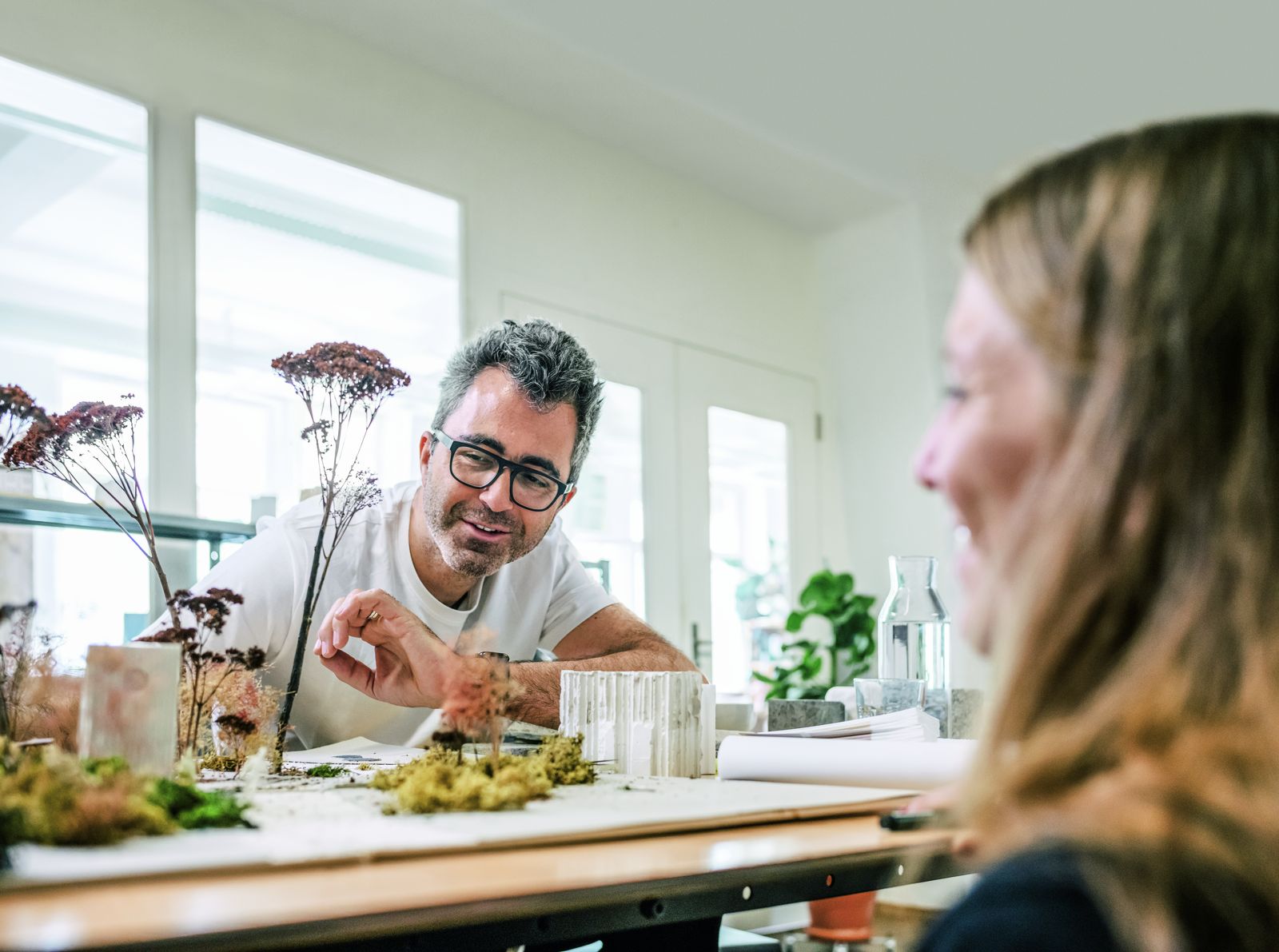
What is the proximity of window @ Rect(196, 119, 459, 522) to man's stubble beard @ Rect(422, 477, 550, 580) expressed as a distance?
120 cm

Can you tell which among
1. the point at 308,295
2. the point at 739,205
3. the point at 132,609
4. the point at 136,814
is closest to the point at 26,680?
the point at 136,814

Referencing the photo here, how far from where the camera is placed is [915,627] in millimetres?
1512

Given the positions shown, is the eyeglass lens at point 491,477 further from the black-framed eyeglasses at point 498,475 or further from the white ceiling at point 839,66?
the white ceiling at point 839,66

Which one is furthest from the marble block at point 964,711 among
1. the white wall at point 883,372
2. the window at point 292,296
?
the white wall at point 883,372

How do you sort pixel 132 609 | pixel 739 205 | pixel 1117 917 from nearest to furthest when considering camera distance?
pixel 1117 917, pixel 132 609, pixel 739 205

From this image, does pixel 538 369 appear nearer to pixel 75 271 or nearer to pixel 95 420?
pixel 95 420

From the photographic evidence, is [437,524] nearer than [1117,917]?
No

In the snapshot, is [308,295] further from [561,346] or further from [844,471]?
[844,471]

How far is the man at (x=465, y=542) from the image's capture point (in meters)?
1.78

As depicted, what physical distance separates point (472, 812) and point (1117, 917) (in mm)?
579

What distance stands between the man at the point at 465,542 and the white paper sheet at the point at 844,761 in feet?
1.61

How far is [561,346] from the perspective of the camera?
191cm

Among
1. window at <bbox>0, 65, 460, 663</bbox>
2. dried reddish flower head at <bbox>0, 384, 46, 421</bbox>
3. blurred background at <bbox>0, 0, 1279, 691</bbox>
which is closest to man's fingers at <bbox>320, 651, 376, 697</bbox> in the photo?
dried reddish flower head at <bbox>0, 384, 46, 421</bbox>

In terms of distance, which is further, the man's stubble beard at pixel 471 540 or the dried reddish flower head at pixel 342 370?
the man's stubble beard at pixel 471 540
